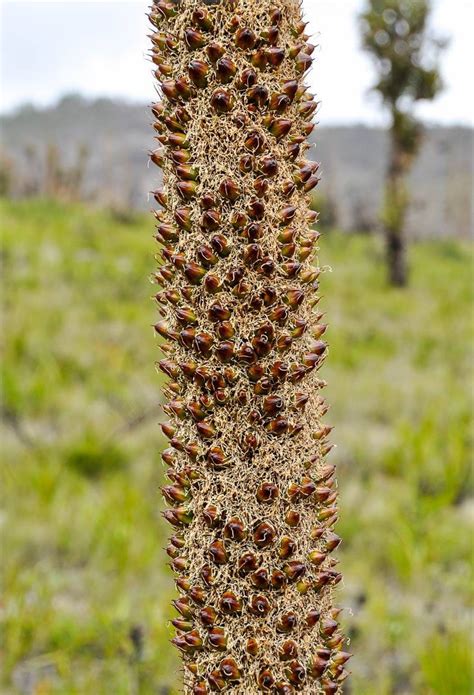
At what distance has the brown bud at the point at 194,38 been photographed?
42.8 inches

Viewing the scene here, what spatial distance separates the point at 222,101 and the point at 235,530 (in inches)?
23.3

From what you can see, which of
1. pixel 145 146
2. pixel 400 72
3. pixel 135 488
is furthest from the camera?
pixel 145 146

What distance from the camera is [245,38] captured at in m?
1.08

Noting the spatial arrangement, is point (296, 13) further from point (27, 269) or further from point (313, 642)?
point (27, 269)

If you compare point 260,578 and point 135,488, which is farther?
point 135,488

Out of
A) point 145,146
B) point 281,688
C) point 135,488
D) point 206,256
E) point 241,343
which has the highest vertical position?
point 145,146

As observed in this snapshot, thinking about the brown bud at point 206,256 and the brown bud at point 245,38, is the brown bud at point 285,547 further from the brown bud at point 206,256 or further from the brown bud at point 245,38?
the brown bud at point 245,38

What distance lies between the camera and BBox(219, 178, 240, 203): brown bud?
1087mm

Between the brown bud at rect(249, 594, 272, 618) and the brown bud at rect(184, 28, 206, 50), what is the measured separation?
779 mm

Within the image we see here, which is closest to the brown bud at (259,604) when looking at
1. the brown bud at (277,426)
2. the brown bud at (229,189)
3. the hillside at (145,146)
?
the brown bud at (277,426)

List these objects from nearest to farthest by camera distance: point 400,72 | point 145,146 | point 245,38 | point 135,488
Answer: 1. point 245,38
2. point 135,488
3. point 400,72
4. point 145,146

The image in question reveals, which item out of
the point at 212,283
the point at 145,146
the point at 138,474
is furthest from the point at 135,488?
the point at 145,146

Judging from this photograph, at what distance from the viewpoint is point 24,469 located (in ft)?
18.4

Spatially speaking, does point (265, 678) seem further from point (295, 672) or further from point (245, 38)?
point (245, 38)
